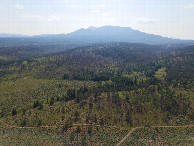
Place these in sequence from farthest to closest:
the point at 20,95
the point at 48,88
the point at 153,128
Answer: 1. the point at 48,88
2. the point at 20,95
3. the point at 153,128

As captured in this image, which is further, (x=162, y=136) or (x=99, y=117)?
(x=99, y=117)

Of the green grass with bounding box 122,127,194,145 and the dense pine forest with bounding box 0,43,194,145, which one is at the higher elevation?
the dense pine forest with bounding box 0,43,194,145

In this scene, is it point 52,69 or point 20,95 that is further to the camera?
point 52,69

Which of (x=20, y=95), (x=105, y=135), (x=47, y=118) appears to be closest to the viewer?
(x=105, y=135)

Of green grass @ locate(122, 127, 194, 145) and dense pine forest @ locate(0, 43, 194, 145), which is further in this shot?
dense pine forest @ locate(0, 43, 194, 145)

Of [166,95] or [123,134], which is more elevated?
[166,95]

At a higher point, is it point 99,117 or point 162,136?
point 99,117

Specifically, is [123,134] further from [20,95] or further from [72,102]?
[20,95]

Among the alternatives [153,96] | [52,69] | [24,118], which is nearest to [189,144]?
[153,96]

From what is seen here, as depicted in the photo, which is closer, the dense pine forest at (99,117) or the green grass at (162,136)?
the green grass at (162,136)

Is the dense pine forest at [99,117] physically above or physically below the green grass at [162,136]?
above
